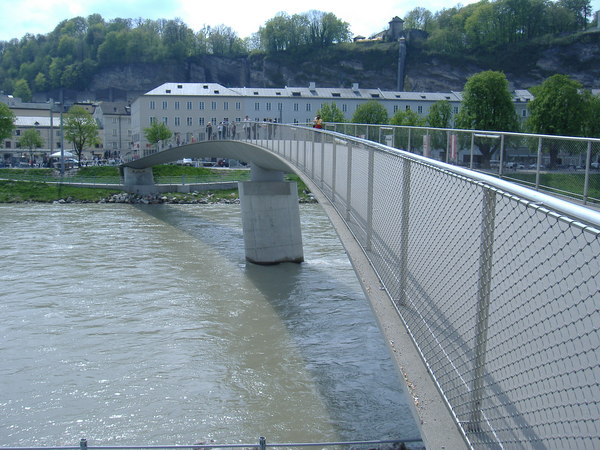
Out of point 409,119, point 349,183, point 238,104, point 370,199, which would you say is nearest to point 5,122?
point 238,104

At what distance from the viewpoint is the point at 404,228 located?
16.8ft

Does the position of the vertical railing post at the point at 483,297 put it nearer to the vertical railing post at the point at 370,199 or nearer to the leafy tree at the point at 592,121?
the vertical railing post at the point at 370,199

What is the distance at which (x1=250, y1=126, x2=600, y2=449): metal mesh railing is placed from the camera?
7.81 feet

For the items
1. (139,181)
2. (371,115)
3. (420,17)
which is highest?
(420,17)

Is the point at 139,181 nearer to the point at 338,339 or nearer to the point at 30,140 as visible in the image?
the point at 30,140

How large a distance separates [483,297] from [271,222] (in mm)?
19861

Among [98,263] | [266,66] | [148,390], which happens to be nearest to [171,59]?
[266,66]

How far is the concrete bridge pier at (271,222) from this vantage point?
22.6 m

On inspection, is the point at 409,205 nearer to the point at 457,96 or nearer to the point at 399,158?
the point at 399,158

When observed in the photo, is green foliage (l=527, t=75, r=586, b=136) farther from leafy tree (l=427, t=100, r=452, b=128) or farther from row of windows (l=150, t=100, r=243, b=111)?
row of windows (l=150, t=100, r=243, b=111)

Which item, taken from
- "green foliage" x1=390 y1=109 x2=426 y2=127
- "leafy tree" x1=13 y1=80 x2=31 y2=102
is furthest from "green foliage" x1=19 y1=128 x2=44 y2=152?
"leafy tree" x1=13 y1=80 x2=31 y2=102

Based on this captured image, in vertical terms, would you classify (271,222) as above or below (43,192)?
above

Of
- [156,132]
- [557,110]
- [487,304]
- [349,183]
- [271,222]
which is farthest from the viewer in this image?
[156,132]

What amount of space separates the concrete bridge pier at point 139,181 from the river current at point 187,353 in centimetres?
2365
